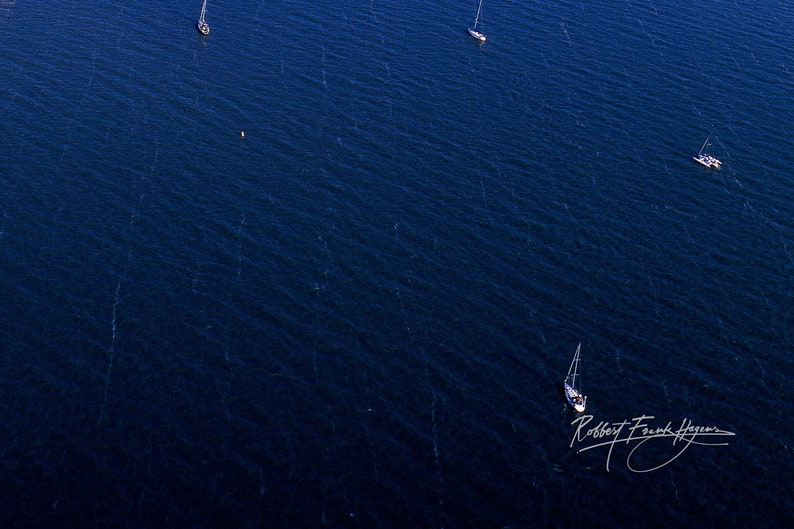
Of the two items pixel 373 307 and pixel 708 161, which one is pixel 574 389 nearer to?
pixel 373 307

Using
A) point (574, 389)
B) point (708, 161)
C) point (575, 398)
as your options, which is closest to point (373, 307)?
point (574, 389)

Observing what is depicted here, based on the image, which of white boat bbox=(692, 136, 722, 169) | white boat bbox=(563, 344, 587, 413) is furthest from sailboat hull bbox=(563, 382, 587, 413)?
white boat bbox=(692, 136, 722, 169)

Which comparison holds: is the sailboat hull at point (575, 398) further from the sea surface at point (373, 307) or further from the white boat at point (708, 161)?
the white boat at point (708, 161)

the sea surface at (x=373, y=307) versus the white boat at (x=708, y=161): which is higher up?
the white boat at (x=708, y=161)

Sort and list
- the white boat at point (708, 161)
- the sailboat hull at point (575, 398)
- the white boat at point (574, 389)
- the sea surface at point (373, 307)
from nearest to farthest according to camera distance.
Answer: the sea surface at point (373, 307), the sailboat hull at point (575, 398), the white boat at point (574, 389), the white boat at point (708, 161)

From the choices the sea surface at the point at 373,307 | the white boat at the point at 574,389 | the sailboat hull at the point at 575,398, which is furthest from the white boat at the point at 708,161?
the sailboat hull at the point at 575,398

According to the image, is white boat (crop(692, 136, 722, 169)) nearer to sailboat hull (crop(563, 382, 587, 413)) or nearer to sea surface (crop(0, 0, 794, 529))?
sea surface (crop(0, 0, 794, 529))
